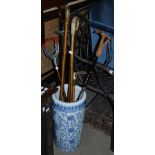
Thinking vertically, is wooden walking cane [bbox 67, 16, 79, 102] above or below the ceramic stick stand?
above

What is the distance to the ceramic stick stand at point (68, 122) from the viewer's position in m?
1.73

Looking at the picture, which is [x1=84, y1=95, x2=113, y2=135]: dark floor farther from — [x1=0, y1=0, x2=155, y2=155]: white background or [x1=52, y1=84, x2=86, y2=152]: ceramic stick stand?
[x1=0, y1=0, x2=155, y2=155]: white background

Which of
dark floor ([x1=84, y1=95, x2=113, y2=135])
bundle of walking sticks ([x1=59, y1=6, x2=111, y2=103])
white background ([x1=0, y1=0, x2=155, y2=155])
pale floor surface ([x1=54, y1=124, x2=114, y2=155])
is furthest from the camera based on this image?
dark floor ([x1=84, y1=95, x2=113, y2=135])

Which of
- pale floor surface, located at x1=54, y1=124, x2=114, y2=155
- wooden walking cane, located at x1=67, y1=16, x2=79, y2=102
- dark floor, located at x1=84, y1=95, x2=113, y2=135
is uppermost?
wooden walking cane, located at x1=67, y1=16, x2=79, y2=102

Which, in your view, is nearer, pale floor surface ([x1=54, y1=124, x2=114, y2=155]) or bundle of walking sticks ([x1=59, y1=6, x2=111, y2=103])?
bundle of walking sticks ([x1=59, y1=6, x2=111, y2=103])

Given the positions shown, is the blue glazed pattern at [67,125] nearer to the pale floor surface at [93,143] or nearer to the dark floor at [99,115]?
the pale floor surface at [93,143]

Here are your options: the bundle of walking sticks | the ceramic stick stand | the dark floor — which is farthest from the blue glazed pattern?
the dark floor

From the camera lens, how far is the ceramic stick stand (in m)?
1.73

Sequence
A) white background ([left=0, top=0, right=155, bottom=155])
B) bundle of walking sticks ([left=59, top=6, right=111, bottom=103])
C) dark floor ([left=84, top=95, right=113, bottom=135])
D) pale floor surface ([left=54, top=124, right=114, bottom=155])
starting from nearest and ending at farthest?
1. white background ([left=0, top=0, right=155, bottom=155])
2. bundle of walking sticks ([left=59, top=6, right=111, bottom=103])
3. pale floor surface ([left=54, top=124, right=114, bottom=155])
4. dark floor ([left=84, top=95, right=113, bottom=135])
